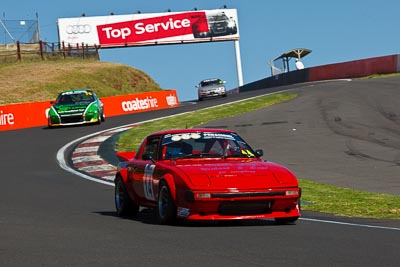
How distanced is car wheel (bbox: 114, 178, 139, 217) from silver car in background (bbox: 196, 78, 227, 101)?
44.8 m

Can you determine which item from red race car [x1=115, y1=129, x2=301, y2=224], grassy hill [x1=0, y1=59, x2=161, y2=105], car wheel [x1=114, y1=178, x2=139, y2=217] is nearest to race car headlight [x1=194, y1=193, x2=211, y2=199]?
red race car [x1=115, y1=129, x2=301, y2=224]

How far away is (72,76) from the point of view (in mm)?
70375

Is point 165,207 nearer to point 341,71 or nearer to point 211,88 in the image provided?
point 211,88

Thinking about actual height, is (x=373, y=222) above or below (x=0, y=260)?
below

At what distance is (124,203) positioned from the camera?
39.4 feet

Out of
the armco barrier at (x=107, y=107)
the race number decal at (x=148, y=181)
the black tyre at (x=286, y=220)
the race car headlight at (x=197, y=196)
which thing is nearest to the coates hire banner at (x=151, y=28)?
the armco barrier at (x=107, y=107)

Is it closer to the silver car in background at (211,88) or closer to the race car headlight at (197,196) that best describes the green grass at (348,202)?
the race car headlight at (197,196)

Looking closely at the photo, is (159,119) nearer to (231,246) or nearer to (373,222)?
(373,222)

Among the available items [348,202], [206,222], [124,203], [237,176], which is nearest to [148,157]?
[124,203]

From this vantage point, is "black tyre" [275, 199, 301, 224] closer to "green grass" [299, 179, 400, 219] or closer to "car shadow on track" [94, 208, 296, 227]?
"car shadow on track" [94, 208, 296, 227]

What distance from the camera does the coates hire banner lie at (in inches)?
3666

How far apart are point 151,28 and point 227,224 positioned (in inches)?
3315

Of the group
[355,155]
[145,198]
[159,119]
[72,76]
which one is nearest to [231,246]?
[145,198]

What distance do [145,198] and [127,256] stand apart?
3.84 meters
